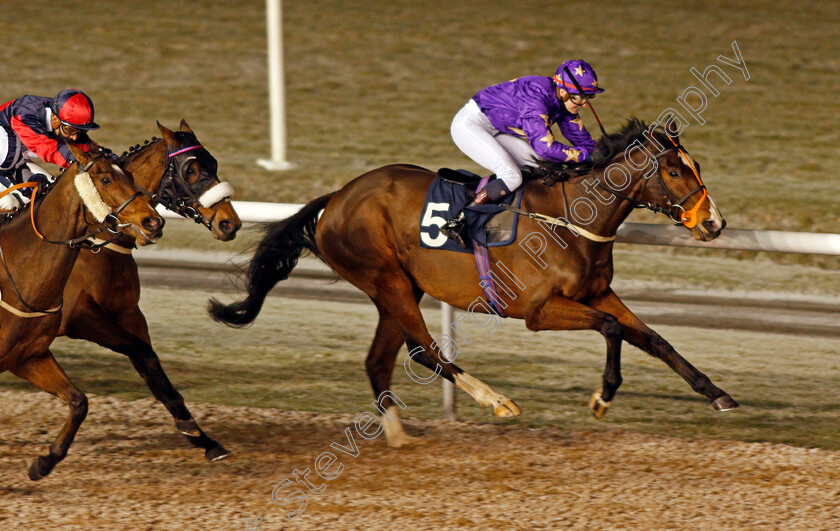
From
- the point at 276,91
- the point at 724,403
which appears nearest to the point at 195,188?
the point at 724,403

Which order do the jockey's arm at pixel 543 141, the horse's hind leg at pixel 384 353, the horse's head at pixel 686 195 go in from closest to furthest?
the horse's head at pixel 686 195, the jockey's arm at pixel 543 141, the horse's hind leg at pixel 384 353

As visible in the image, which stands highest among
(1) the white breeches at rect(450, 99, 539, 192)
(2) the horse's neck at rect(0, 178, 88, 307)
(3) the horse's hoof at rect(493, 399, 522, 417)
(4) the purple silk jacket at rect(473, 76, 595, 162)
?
(4) the purple silk jacket at rect(473, 76, 595, 162)

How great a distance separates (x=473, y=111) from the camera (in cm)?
583

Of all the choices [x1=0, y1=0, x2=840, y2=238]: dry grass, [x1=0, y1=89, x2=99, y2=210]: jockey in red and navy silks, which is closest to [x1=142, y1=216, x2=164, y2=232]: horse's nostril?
[x1=0, y1=89, x2=99, y2=210]: jockey in red and navy silks

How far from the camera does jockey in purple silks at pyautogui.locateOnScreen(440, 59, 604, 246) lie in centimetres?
538

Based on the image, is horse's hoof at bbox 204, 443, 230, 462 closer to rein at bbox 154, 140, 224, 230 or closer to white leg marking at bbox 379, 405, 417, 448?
white leg marking at bbox 379, 405, 417, 448

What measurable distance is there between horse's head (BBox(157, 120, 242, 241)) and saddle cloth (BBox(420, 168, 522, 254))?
38.8 inches

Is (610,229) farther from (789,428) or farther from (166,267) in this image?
(166,267)

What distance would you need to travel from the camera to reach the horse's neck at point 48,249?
4516mm

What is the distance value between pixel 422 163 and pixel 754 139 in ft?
14.4

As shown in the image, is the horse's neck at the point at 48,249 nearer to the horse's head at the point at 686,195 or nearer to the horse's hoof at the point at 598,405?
the horse's hoof at the point at 598,405

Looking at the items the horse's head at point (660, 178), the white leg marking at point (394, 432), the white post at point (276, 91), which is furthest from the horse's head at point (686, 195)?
the white post at point (276, 91)

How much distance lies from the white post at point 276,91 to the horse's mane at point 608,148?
7.78 meters

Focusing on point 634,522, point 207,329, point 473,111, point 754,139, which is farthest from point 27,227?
point 754,139
